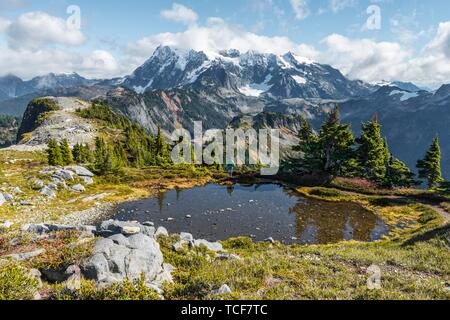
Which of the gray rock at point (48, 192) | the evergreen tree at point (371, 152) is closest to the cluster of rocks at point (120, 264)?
the gray rock at point (48, 192)

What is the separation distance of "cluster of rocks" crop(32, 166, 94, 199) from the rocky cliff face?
40.4 metres

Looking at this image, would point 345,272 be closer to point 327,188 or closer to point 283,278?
point 283,278

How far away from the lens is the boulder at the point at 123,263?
1310 centimetres

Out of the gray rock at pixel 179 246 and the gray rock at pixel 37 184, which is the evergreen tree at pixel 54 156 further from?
the gray rock at pixel 179 246

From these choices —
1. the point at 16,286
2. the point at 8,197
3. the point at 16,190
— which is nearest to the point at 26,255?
the point at 16,286

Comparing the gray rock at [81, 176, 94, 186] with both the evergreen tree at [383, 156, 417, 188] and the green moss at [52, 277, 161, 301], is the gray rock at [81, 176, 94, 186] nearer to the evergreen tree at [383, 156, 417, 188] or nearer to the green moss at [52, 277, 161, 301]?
the green moss at [52, 277, 161, 301]

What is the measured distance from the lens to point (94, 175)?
184 ft

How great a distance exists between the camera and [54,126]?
10894cm

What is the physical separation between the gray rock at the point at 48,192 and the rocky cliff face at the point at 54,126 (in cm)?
5050

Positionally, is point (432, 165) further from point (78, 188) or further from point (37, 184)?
point (37, 184)

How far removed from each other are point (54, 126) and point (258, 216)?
3861 inches

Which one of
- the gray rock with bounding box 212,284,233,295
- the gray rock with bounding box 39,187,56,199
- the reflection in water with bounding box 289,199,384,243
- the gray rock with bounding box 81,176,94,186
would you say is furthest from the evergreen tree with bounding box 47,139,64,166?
the gray rock with bounding box 212,284,233,295
